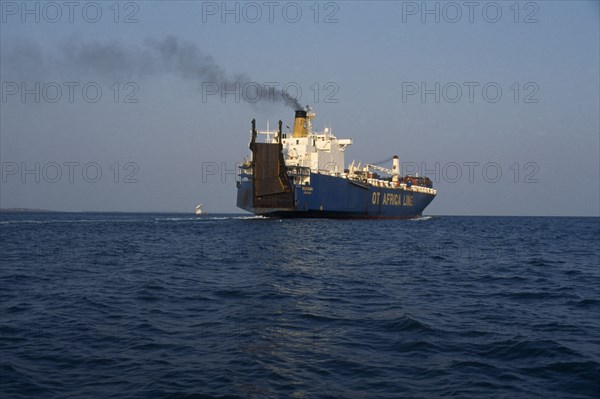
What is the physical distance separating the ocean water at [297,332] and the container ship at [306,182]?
34302 mm

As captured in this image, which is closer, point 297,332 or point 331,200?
point 297,332

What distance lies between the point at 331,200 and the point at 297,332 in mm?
48671

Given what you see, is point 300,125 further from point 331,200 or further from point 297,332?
point 297,332

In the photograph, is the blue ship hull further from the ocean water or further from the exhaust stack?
the ocean water

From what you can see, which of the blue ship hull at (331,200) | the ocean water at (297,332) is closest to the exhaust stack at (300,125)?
the blue ship hull at (331,200)

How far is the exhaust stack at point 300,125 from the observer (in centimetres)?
6207

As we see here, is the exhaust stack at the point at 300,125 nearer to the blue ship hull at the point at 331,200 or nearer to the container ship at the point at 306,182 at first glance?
the container ship at the point at 306,182

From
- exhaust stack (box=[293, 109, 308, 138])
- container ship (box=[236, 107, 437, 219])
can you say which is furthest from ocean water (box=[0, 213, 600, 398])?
exhaust stack (box=[293, 109, 308, 138])

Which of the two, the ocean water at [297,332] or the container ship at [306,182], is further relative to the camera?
the container ship at [306,182]

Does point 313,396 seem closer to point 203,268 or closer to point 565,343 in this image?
point 565,343

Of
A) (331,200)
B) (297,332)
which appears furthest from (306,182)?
(297,332)

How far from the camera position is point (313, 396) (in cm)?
632

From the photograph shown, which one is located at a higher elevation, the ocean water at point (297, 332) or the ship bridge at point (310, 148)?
the ship bridge at point (310, 148)

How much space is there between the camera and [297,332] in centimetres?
944
